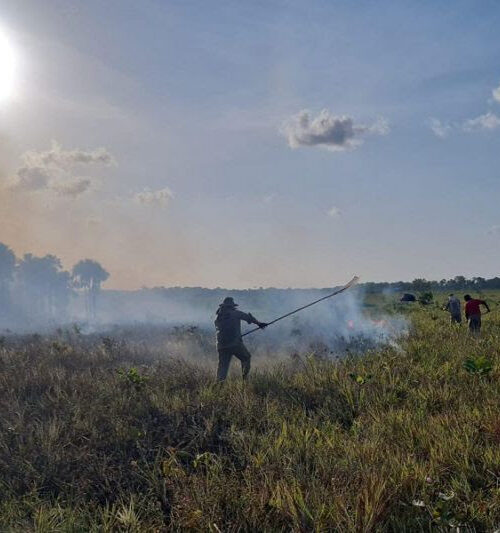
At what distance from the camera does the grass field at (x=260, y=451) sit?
3.91 meters

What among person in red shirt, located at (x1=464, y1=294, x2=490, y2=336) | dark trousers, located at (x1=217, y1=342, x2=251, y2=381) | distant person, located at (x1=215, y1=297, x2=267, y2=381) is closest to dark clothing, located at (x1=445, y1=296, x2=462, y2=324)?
person in red shirt, located at (x1=464, y1=294, x2=490, y2=336)

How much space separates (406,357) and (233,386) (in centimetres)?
374

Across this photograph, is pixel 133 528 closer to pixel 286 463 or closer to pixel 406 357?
pixel 286 463

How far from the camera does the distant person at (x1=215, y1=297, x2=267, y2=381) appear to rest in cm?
1014

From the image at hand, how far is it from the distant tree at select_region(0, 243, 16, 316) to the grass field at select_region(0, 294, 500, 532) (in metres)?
70.4

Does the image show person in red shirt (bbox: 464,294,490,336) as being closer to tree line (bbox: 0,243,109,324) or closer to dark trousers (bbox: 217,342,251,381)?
dark trousers (bbox: 217,342,251,381)

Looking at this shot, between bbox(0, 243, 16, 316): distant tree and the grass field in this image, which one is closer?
the grass field

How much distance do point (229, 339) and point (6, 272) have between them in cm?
7288

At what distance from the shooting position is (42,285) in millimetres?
84188

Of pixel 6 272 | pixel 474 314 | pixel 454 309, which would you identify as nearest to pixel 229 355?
pixel 474 314

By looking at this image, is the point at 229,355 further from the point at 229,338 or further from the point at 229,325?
the point at 229,325

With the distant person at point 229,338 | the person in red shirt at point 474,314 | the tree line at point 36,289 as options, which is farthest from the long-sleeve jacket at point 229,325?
the tree line at point 36,289

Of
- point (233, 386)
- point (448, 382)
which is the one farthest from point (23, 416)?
point (448, 382)

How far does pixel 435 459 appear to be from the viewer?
4531 millimetres
